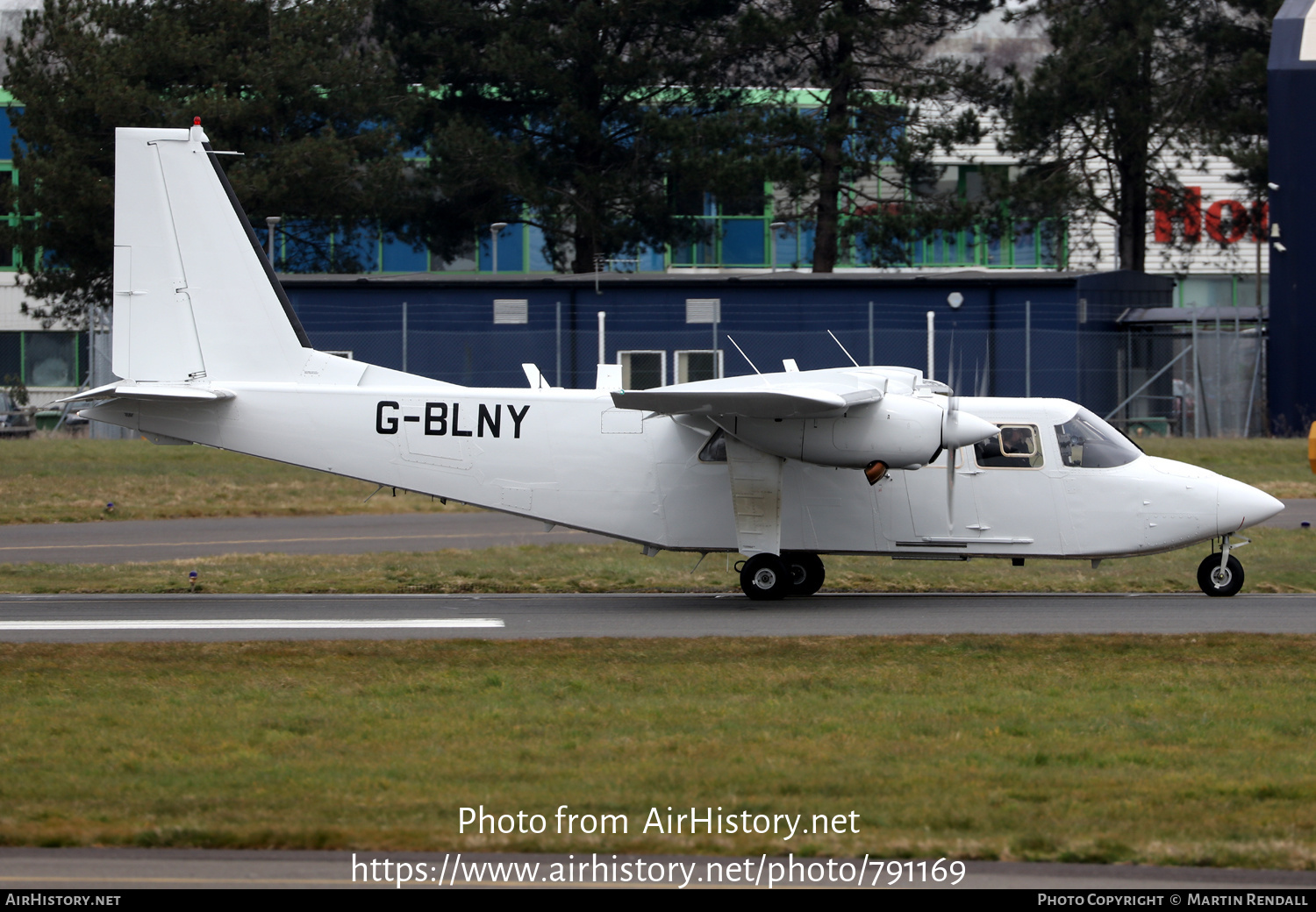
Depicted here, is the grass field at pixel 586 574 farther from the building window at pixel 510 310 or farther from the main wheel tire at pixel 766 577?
the building window at pixel 510 310

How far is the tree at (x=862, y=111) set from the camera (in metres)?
38.7

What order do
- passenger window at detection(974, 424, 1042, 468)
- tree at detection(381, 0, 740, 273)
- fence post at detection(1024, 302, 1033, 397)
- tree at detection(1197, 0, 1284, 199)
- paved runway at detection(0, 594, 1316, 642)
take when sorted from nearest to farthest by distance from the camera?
1. paved runway at detection(0, 594, 1316, 642)
2. passenger window at detection(974, 424, 1042, 468)
3. fence post at detection(1024, 302, 1033, 397)
4. tree at detection(1197, 0, 1284, 199)
5. tree at detection(381, 0, 740, 273)

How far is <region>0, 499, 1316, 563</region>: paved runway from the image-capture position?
2153 centimetres

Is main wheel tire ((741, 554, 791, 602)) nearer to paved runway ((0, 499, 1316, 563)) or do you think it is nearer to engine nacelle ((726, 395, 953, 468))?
engine nacelle ((726, 395, 953, 468))

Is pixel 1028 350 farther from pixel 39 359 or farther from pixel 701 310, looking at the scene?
pixel 39 359

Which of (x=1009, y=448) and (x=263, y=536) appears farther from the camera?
(x=263, y=536)

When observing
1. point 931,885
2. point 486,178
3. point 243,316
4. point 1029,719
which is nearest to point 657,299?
point 486,178

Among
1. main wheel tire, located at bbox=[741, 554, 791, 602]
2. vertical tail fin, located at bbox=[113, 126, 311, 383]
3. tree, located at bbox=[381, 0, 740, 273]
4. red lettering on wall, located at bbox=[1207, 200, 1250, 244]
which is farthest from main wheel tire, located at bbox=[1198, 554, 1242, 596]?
red lettering on wall, located at bbox=[1207, 200, 1250, 244]

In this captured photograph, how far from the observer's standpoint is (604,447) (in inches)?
642

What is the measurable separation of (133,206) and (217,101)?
2415 cm

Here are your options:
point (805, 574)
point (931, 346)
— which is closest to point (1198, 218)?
point (931, 346)

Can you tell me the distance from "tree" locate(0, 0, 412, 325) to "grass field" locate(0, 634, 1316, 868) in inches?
1153

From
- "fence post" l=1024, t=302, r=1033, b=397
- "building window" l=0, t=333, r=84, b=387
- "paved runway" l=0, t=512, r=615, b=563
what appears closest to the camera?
"paved runway" l=0, t=512, r=615, b=563

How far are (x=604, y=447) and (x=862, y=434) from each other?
9.80 feet
